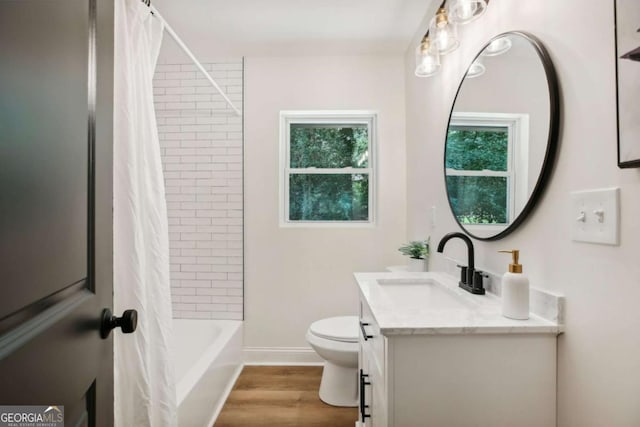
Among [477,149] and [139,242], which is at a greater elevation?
[477,149]

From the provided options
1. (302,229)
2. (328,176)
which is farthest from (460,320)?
(328,176)

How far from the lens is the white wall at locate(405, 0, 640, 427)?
2.37 feet

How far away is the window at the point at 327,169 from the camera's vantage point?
2656 millimetres

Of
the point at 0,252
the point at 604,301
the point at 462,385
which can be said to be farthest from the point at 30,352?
the point at 604,301

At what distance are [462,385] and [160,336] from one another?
0.95m

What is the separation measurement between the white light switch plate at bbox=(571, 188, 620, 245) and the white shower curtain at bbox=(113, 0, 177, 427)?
4.09 feet

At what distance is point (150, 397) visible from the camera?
3.22 ft

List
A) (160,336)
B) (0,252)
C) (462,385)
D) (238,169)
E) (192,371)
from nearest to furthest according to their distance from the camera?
(0,252)
(462,385)
(160,336)
(192,371)
(238,169)

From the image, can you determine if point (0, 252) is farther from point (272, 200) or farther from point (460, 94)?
point (272, 200)

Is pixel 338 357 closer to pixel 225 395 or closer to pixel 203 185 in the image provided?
pixel 225 395

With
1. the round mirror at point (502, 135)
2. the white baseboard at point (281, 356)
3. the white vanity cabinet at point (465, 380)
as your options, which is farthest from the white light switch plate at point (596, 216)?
the white baseboard at point (281, 356)

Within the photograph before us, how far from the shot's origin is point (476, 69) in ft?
4.55

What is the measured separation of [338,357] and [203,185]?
63.7 inches

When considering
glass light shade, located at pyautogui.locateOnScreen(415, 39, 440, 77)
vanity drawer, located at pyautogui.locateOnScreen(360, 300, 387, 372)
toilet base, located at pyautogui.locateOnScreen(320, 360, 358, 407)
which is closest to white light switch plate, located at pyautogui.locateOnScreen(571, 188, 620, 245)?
vanity drawer, located at pyautogui.locateOnScreen(360, 300, 387, 372)
